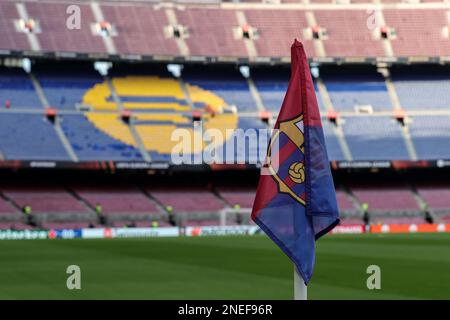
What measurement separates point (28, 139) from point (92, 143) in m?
5.05

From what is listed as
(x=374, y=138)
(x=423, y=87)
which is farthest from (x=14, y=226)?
(x=423, y=87)

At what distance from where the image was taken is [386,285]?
20344mm

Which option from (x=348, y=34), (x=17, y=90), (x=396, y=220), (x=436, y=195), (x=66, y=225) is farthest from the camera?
Answer: (x=348, y=34)

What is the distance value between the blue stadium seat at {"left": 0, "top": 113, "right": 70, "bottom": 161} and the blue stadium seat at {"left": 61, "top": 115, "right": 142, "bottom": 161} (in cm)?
132

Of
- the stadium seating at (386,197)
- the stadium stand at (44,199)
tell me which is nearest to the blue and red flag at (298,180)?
the stadium stand at (44,199)

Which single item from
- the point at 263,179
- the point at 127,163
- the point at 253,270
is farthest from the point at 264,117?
the point at 263,179

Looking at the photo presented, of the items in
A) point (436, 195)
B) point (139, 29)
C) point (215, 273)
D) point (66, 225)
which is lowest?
point (215, 273)

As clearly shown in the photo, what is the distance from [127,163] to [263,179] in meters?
56.8

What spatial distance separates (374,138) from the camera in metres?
69.1

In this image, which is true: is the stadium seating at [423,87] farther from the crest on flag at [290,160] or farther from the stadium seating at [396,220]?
the crest on flag at [290,160]

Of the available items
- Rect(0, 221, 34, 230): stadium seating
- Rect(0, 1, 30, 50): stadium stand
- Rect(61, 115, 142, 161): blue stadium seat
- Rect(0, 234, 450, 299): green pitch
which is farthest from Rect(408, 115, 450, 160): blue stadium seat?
Rect(0, 1, 30, 50): stadium stand

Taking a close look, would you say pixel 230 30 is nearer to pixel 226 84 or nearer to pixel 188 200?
pixel 226 84
